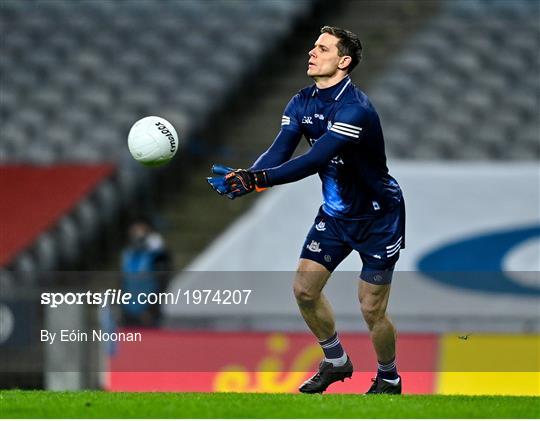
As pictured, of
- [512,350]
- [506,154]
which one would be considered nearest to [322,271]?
[512,350]

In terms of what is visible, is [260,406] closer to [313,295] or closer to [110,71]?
[313,295]

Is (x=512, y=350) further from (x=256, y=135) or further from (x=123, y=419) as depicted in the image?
(x=256, y=135)

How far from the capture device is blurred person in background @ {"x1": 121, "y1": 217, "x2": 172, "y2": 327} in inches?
516

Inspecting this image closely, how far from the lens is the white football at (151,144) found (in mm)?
9305

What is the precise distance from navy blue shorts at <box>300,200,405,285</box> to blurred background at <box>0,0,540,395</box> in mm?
2316

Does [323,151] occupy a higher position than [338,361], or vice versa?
[323,151]

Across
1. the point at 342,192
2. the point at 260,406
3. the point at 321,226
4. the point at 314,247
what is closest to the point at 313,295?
the point at 314,247

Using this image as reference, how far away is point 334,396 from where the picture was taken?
9.43 m

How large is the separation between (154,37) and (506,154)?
6.08m

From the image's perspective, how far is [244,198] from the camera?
18328 mm

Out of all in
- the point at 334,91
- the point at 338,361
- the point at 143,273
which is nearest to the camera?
the point at 334,91

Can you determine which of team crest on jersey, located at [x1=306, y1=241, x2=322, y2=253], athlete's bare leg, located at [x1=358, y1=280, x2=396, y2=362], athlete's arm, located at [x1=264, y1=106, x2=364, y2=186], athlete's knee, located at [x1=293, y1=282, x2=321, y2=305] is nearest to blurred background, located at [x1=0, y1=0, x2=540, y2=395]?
athlete's bare leg, located at [x1=358, y1=280, x2=396, y2=362]

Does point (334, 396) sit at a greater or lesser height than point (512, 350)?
greater

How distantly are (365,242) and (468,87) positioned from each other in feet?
31.2
